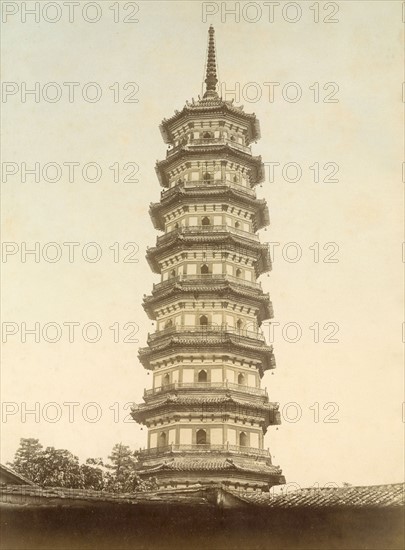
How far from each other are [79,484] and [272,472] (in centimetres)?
1201

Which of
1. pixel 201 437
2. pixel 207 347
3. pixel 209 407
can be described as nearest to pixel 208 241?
pixel 207 347

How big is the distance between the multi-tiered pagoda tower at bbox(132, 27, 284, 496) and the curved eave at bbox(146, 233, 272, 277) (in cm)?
6

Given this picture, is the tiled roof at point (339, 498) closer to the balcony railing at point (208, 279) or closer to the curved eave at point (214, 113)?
the balcony railing at point (208, 279)

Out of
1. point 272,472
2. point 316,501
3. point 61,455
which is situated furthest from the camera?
point 61,455

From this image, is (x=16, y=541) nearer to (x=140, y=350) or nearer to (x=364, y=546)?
(x=364, y=546)

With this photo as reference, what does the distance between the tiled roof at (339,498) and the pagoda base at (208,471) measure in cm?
1114

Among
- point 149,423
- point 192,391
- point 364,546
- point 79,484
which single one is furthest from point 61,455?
point 364,546

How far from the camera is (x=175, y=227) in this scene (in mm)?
35250

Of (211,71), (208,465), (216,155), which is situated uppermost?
(211,71)

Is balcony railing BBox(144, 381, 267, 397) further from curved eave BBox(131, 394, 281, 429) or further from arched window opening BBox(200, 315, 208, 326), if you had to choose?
arched window opening BBox(200, 315, 208, 326)

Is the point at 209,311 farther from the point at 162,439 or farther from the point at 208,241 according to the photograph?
the point at 162,439

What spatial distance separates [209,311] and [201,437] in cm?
602

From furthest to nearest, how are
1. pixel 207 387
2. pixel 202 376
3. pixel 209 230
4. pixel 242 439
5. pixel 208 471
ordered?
1. pixel 209 230
2. pixel 202 376
3. pixel 207 387
4. pixel 242 439
5. pixel 208 471

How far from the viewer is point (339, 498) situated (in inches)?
617
